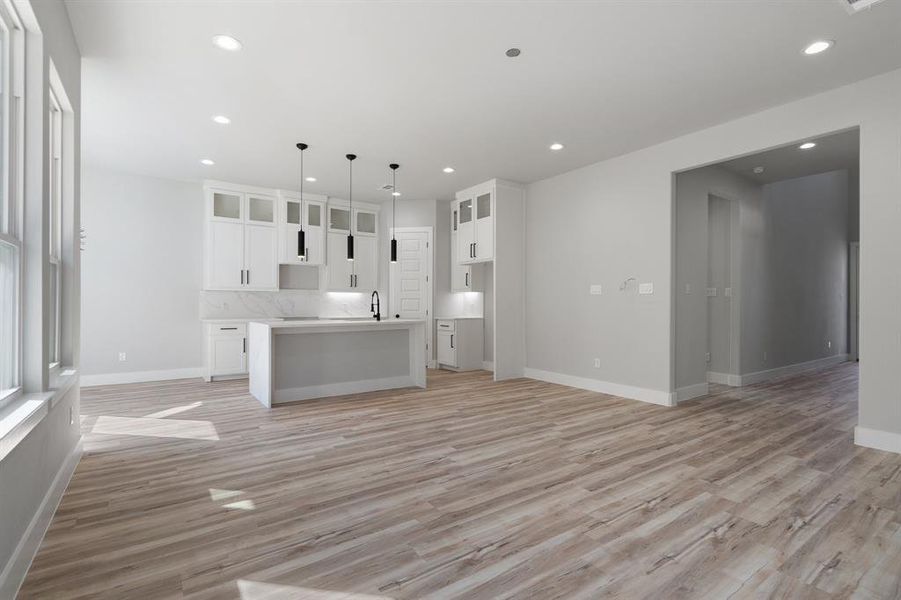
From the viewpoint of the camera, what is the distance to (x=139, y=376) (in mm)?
6277

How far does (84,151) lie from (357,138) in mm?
3457

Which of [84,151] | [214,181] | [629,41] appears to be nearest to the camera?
[629,41]

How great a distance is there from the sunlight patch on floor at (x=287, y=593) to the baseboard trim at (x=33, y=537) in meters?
0.84

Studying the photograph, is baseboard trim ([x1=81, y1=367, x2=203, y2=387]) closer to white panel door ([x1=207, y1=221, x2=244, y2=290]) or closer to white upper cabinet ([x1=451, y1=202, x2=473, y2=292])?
white panel door ([x1=207, y1=221, x2=244, y2=290])

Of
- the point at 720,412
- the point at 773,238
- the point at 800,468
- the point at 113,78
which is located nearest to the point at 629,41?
the point at 800,468

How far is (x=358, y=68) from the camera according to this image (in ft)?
11.1

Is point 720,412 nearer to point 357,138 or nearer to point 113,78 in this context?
point 357,138

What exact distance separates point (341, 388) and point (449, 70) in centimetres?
370

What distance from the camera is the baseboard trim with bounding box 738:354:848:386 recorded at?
6.11 meters

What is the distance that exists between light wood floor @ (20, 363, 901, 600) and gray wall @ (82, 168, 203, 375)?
6.97ft

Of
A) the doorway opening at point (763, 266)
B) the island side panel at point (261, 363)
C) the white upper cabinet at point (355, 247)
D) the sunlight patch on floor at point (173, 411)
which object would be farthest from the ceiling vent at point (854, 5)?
the white upper cabinet at point (355, 247)

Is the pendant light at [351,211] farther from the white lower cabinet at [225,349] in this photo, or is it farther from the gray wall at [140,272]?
the gray wall at [140,272]

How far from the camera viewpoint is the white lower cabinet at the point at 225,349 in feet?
20.6

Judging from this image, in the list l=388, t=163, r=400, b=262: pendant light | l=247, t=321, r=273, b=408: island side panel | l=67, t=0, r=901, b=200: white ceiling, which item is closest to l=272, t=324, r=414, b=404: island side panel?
l=247, t=321, r=273, b=408: island side panel
